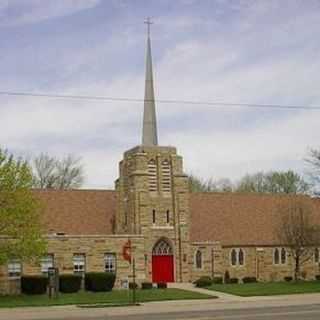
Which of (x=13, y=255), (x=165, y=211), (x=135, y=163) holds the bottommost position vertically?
(x=13, y=255)

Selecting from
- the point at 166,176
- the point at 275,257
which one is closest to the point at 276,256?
the point at 275,257

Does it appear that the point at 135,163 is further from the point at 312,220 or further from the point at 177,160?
the point at 312,220

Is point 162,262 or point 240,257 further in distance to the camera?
point 240,257

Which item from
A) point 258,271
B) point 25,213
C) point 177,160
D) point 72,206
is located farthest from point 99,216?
point 25,213

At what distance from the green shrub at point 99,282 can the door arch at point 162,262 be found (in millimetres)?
5983

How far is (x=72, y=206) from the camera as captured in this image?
5528cm

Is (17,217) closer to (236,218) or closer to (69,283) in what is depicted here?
(69,283)

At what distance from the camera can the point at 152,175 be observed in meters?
53.7

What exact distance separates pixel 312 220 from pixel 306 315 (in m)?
32.8

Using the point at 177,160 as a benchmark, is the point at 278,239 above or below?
below

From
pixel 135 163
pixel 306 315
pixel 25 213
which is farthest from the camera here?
pixel 135 163

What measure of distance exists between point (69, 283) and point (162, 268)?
9009 mm

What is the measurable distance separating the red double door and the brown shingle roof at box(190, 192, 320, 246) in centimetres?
339

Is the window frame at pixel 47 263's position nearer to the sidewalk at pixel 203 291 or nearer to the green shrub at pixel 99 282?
the green shrub at pixel 99 282
